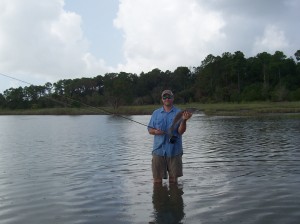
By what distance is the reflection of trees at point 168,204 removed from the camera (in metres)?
7.02

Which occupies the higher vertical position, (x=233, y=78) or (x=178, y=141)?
(x=233, y=78)

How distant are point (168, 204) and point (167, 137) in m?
1.34

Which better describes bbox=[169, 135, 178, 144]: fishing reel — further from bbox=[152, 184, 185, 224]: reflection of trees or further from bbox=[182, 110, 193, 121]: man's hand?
bbox=[152, 184, 185, 224]: reflection of trees

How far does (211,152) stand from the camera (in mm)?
16406

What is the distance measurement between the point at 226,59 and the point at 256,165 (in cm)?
10254

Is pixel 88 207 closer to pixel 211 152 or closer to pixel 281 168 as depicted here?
pixel 281 168

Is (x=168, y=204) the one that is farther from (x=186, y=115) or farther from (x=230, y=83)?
(x=230, y=83)

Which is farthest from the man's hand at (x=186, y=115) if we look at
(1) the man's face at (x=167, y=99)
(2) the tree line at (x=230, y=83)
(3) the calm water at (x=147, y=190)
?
(2) the tree line at (x=230, y=83)

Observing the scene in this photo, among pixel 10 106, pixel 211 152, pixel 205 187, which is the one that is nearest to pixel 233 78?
pixel 10 106

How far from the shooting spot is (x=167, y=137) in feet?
26.8

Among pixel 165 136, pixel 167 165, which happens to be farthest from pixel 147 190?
pixel 165 136

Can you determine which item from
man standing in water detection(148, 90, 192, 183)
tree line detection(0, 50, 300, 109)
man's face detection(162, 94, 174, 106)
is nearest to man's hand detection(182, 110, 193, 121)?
man standing in water detection(148, 90, 192, 183)

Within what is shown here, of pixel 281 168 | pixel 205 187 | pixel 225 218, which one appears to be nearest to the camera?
pixel 225 218

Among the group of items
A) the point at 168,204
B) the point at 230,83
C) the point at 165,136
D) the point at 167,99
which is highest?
the point at 230,83
